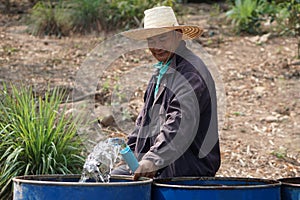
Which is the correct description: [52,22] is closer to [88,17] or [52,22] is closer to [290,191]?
[88,17]

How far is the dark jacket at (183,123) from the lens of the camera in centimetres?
367

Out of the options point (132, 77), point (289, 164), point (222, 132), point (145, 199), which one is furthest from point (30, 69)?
point (145, 199)

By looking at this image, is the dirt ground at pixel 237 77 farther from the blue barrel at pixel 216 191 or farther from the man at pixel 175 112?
the blue barrel at pixel 216 191

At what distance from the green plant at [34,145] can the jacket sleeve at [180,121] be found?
5.28 ft

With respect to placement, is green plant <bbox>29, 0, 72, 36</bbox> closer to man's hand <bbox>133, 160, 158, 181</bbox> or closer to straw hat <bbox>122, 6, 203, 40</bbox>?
straw hat <bbox>122, 6, 203, 40</bbox>

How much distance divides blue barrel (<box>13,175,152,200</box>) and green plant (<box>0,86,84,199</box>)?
203cm

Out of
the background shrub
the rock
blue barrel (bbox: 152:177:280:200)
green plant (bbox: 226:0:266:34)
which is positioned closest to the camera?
blue barrel (bbox: 152:177:280:200)

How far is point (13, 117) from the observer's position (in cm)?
543

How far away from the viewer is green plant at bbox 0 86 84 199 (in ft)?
16.8

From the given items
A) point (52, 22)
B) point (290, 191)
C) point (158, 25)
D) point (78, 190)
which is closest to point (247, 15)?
point (52, 22)

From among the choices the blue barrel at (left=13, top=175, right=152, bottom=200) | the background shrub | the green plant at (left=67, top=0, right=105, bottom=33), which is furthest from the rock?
the blue barrel at (left=13, top=175, right=152, bottom=200)

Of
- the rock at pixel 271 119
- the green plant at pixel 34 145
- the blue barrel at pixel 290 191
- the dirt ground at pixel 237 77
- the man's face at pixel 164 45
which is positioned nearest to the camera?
the blue barrel at pixel 290 191

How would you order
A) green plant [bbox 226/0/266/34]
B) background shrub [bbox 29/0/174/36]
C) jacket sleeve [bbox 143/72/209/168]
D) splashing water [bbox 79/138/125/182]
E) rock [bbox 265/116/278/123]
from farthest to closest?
background shrub [bbox 29/0/174/36], green plant [bbox 226/0/266/34], rock [bbox 265/116/278/123], jacket sleeve [bbox 143/72/209/168], splashing water [bbox 79/138/125/182]

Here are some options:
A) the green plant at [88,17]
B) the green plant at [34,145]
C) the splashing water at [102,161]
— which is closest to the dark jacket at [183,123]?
the splashing water at [102,161]
